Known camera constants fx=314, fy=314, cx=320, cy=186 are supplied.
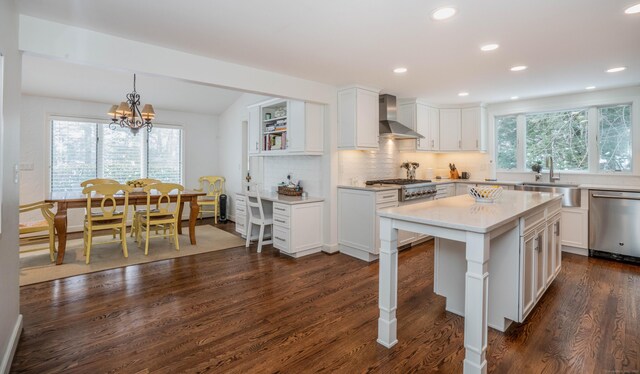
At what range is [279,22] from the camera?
2.44 meters

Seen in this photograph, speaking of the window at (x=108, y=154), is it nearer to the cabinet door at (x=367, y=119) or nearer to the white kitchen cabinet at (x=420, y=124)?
the cabinet door at (x=367, y=119)

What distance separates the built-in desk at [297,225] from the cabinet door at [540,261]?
8.48 feet

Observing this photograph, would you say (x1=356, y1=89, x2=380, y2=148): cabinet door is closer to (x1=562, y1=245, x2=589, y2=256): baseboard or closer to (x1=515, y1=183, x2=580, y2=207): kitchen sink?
(x1=515, y1=183, x2=580, y2=207): kitchen sink

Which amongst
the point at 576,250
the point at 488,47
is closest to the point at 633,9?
the point at 488,47

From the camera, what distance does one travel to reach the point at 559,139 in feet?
16.6

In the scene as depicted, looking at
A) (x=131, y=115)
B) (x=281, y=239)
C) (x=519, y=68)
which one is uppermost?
(x=519, y=68)

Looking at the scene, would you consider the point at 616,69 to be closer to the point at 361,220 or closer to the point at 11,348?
the point at 361,220

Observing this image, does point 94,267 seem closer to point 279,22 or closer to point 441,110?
point 279,22

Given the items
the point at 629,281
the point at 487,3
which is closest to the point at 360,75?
the point at 487,3

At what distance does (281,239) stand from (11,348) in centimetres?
276

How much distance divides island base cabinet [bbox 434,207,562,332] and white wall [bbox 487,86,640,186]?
9.23 ft

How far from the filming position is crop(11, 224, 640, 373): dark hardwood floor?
6.45 feet

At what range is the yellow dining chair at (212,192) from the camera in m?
6.63

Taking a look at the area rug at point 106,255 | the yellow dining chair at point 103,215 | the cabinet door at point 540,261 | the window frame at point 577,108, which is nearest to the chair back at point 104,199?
the yellow dining chair at point 103,215
